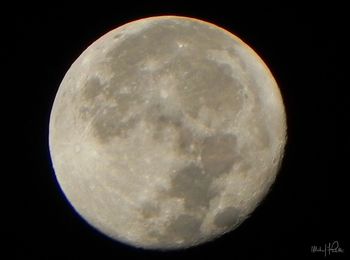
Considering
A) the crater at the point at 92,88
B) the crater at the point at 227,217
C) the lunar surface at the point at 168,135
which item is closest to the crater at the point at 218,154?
the lunar surface at the point at 168,135

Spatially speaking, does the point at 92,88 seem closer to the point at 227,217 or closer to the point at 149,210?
the point at 149,210

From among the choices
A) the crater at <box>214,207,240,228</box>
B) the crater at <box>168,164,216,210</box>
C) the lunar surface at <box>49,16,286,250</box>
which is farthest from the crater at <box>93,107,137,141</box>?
the crater at <box>214,207,240,228</box>

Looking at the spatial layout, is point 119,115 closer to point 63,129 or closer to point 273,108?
point 63,129

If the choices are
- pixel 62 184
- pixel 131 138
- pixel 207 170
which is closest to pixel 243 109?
pixel 207 170

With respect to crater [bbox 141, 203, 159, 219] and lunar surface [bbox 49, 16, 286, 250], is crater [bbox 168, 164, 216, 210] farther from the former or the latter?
crater [bbox 141, 203, 159, 219]

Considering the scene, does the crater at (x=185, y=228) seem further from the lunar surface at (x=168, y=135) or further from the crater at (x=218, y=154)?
the crater at (x=218, y=154)

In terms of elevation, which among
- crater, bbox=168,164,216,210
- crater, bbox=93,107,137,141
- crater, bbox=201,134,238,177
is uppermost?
crater, bbox=93,107,137,141
